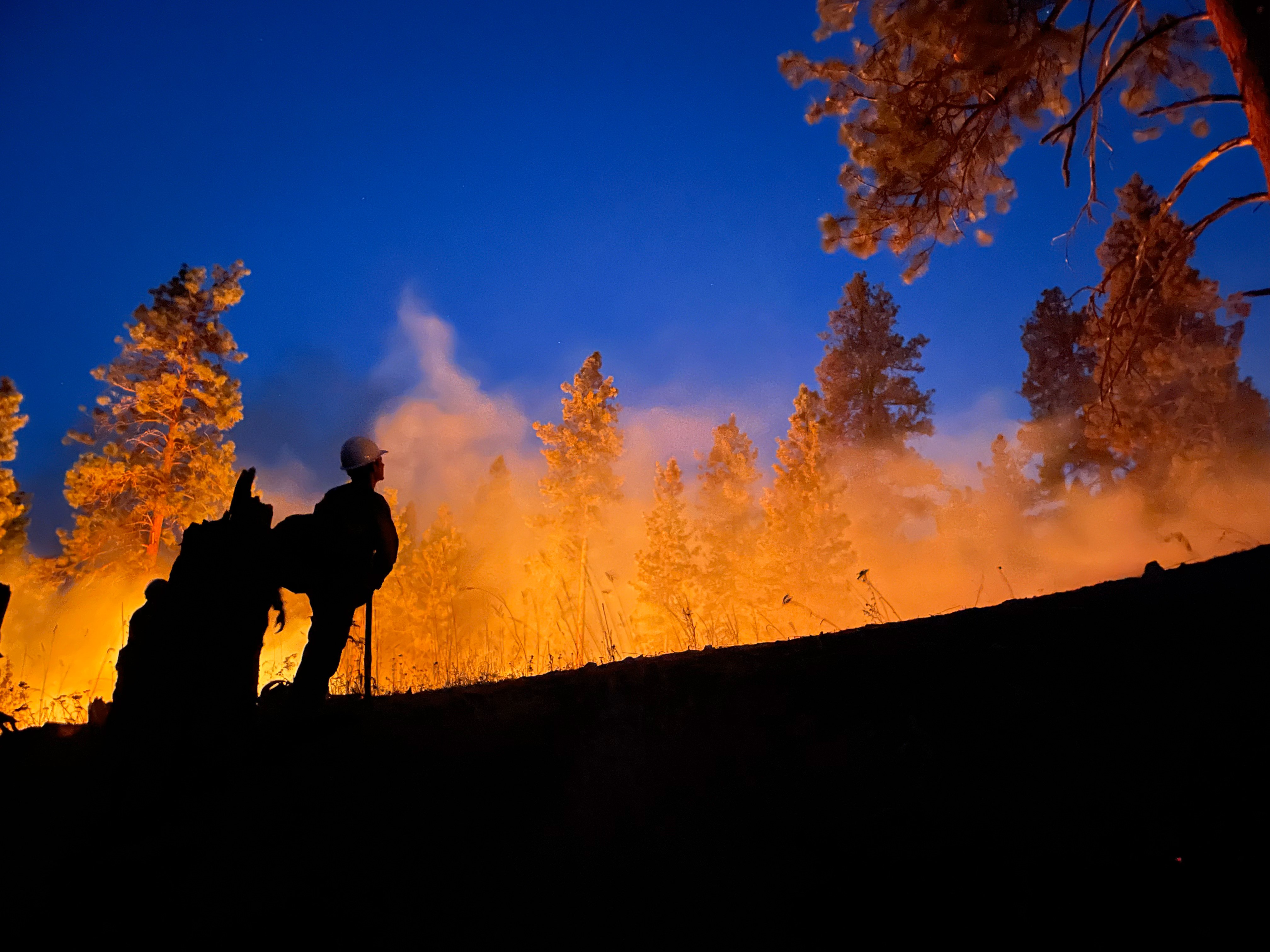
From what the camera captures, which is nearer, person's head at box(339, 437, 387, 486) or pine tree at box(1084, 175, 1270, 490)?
person's head at box(339, 437, 387, 486)

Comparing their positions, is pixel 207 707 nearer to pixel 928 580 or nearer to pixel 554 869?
pixel 554 869

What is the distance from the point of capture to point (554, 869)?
2379 mm

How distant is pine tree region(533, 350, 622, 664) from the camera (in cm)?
2539

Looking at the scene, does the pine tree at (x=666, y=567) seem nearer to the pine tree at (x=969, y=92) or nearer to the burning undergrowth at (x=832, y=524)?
the burning undergrowth at (x=832, y=524)

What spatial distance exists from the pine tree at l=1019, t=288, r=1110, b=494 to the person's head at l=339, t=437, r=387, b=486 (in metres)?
26.8

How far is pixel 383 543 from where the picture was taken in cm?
463

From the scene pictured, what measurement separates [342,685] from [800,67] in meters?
11.3

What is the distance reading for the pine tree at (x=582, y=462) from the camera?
2539 cm

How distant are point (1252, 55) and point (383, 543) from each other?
27.8 ft

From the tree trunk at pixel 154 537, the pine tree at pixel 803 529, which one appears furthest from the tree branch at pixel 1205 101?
the tree trunk at pixel 154 537

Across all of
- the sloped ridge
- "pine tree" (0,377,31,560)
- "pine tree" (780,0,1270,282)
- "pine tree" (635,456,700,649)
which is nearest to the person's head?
the sloped ridge

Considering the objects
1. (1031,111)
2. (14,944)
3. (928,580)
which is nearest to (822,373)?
(928,580)

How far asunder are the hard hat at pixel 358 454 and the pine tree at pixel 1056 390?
2681 cm

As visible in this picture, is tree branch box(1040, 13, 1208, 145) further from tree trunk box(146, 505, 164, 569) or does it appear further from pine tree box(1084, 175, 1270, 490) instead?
tree trunk box(146, 505, 164, 569)
